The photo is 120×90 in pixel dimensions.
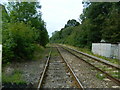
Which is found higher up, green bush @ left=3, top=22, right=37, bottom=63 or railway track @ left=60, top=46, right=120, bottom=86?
green bush @ left=3, top=22, right=37, bottom=63

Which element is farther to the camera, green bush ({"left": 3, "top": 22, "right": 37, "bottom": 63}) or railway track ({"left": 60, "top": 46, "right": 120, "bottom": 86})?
green bush ({"left": 3, "top": 22, "right": 37, "bottom": 63})

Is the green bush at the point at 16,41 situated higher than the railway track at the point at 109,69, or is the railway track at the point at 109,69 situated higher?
the green bush at the point at 16,41

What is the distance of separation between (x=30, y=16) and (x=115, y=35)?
438 inches

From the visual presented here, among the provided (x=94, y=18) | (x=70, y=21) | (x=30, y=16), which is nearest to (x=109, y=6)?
(x=94, y=18)

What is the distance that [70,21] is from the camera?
355 feet

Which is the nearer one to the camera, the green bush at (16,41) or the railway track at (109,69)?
the railway track at (109,69)

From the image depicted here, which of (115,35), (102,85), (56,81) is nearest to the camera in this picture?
(102,85)

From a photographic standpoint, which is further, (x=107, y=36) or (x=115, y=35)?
(x=107, y=36)

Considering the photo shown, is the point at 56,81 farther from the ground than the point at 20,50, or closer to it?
closer to it

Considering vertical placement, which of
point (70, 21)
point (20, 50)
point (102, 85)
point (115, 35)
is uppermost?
point (70, 21)

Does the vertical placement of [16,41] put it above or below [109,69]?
above

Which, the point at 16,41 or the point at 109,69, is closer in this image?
the point at 109,69

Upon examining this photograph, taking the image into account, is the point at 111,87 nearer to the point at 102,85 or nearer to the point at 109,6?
the point at 102,85

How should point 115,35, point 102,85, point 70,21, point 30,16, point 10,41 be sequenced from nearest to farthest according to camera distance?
point 102,85 < point 10,41 < point 115,35 < point 30,16 < point 70,21
